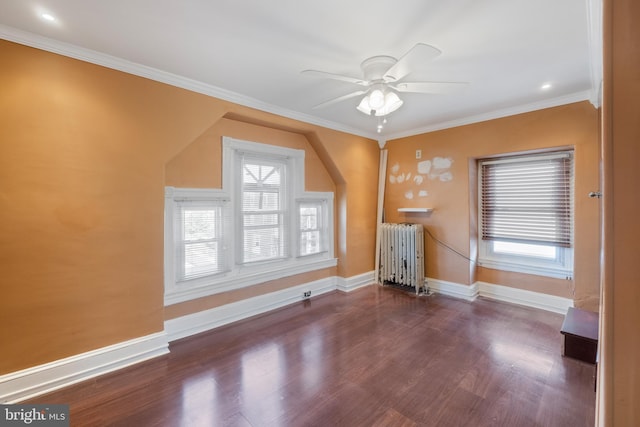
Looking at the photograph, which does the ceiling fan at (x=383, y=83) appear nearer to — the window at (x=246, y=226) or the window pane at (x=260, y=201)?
the window at (x=246, y=226)

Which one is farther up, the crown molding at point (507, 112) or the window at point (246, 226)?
the crown molding at point (507, 112)

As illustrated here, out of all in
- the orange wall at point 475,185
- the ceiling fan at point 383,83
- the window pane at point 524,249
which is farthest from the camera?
the window pane at point 524,249

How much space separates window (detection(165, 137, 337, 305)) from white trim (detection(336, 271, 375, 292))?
0.36 meters

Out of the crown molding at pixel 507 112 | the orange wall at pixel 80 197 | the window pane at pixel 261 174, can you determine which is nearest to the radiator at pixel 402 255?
the crown molding at pixel 507 112

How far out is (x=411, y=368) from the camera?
2.38 m

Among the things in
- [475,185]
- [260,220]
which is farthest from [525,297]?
[260,220]

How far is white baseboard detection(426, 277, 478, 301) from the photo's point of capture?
159 inches

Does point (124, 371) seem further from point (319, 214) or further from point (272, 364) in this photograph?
point (319, 214)

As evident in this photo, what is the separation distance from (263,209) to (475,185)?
10.6 ft

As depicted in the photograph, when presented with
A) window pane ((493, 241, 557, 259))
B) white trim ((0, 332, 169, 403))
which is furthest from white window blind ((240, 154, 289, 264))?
window pane ((493, 241, 557, 259))

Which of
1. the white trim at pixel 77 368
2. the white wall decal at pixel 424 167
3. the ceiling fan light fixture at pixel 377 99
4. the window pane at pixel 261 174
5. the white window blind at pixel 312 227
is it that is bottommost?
the white trim at pixel 77 368

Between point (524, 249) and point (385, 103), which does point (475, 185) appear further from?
point (385, 103)

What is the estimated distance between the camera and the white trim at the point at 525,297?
3.50 metres
